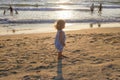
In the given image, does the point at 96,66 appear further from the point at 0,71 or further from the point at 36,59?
the point at 0,71

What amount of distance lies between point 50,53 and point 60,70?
1955mm

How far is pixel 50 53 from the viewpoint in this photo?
8805 mm

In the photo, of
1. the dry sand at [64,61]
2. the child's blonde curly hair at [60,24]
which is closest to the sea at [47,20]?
the dry sand at [64,61]

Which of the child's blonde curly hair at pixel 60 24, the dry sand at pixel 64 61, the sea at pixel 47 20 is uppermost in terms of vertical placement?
the child's blonde curly hair at pixel 60 24

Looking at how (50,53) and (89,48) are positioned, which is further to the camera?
(89,48)

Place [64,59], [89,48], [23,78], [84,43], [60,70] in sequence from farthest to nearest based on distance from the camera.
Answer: [84,43]
[89,48]
[64,59]
[60,70]
[23,78]

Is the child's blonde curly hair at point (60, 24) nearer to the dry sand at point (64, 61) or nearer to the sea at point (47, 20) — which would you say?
the dry sand at point (64, 61)

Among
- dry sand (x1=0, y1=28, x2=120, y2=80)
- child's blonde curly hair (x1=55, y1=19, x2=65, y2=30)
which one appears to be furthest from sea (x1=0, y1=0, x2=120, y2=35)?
child's blonde curly hair (x1=55, y1=19, x2=65, y2=30)

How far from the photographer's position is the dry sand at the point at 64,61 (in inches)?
255

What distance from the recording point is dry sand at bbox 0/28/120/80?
6476 mm

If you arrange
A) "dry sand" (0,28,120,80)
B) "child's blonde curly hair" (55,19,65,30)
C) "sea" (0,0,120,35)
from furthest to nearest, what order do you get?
"sea" (0,0,120,35), "child's blonde curly hair" (55,19,65,30), "dry sand" (0,28,120,80)

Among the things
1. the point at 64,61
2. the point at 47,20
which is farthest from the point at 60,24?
the point at 47,20

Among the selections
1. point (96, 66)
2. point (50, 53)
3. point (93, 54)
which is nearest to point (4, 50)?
point (50, 53)

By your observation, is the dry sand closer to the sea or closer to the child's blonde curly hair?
the child's blonde curly hair
